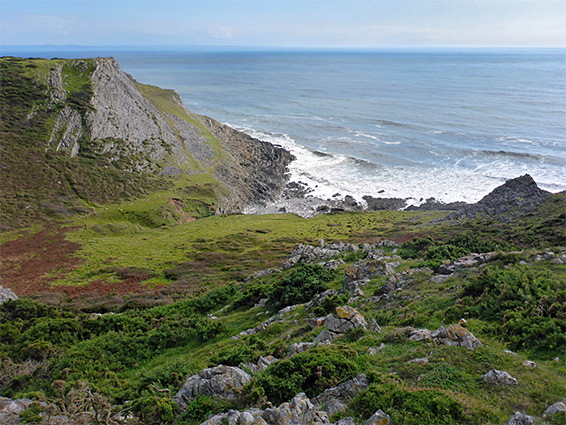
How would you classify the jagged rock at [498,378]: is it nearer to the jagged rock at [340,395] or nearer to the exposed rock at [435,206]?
the jagged rock at [340,395]

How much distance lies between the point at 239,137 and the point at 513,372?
9665cm

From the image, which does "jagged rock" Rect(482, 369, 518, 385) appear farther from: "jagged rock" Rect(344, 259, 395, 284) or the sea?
the sea

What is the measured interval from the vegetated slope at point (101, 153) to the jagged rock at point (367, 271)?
44.4 meters

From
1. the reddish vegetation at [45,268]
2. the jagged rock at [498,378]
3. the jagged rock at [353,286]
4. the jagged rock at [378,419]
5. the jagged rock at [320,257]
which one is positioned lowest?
the reddish vegetation at [45,268]

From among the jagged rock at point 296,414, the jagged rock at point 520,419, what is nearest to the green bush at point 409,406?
the jagged rock at point 520,419

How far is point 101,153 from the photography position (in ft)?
219

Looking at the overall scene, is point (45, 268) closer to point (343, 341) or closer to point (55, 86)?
point (343, 341)

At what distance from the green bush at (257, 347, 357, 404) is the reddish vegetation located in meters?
25.0

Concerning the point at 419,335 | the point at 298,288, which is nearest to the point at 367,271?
the point at 298,288

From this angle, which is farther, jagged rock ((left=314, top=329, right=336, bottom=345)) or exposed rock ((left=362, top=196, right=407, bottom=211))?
exposed rock ((left=362, top=196, right=407, bottom=211))

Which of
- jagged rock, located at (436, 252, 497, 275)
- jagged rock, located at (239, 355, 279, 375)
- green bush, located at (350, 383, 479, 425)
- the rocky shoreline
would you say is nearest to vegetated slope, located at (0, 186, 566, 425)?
green bush, located at (350, 383, 479, 425)

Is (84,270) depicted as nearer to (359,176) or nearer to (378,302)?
(378,302)

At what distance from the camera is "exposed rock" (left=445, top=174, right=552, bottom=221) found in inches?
1501

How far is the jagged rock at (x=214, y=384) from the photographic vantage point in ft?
35.4
